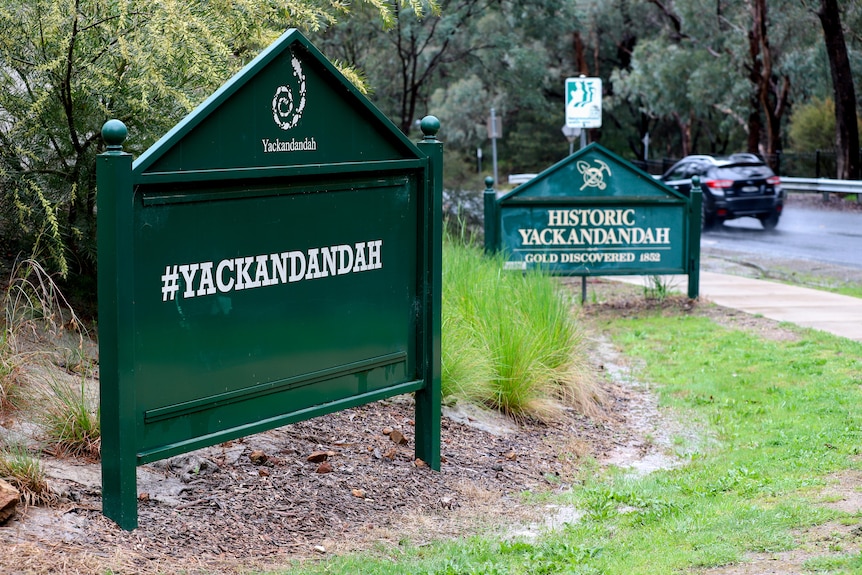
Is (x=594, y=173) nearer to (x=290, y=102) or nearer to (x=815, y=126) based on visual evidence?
(x=290, y=102)

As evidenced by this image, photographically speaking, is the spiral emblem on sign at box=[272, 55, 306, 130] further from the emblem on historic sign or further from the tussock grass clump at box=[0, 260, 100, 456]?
the emblem on historic sign

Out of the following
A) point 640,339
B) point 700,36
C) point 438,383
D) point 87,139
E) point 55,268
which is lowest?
point 640,339

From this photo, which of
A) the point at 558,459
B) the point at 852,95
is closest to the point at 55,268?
the point at 558,459

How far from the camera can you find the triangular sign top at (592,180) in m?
11.2

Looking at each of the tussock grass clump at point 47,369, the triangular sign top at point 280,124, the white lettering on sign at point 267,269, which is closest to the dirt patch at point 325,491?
the tussock grass clump at point 47,369

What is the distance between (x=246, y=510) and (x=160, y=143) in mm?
1716

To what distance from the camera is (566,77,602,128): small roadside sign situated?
20.8 metres

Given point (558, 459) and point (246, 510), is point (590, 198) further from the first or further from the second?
point (246, 510)

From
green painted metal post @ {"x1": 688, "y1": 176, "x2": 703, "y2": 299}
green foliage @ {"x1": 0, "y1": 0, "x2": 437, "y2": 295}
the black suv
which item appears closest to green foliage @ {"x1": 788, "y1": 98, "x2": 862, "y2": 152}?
the black suv

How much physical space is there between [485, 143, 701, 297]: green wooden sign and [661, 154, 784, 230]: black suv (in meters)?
12.6

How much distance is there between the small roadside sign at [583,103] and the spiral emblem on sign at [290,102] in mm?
16379

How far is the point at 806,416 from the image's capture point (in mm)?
6863

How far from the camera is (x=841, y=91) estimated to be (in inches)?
1148

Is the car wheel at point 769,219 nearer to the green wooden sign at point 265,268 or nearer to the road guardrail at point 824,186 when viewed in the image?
the road guardrail at point 824,186
